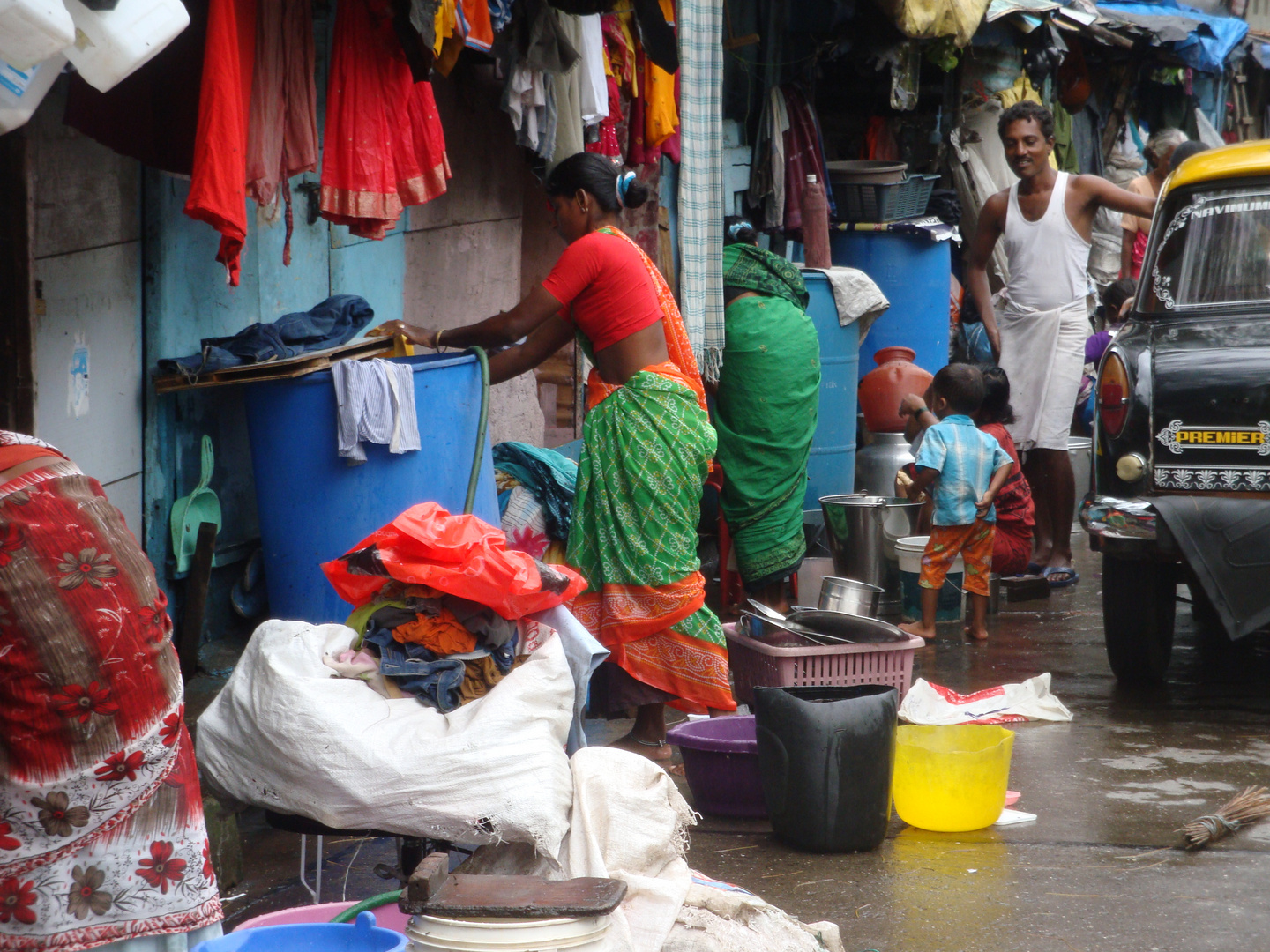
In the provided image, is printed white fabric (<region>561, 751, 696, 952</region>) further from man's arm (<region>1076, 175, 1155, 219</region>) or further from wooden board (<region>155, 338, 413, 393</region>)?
man's arm (<region>1076, 175, 1155, 219</region>)

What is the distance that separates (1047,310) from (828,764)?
443 centimetres

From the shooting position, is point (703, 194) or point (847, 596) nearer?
point (847, 596)

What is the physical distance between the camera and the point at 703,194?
6.38 m

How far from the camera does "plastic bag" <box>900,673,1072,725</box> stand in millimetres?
5047

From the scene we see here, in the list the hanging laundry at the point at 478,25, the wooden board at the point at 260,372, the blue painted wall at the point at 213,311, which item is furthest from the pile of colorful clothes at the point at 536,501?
the hanging laundry at the point at 478,25

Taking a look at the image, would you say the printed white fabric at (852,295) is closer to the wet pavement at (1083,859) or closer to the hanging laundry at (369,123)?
the wet pavement at (1083,859)

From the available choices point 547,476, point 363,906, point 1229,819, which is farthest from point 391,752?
point 1229,819

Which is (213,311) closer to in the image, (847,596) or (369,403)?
(369,403)

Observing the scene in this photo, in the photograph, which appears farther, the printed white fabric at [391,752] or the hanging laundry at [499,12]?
the hanging laundry at [499,12]

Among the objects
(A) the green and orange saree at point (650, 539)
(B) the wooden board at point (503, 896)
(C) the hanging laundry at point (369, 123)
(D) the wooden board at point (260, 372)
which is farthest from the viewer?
(A) the green and orange saree at point (650, 539)

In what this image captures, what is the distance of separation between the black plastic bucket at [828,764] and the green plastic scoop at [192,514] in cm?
205

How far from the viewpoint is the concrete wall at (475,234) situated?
21.1 ft

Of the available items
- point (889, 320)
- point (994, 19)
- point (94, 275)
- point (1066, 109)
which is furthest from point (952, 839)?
point (1066, 109)

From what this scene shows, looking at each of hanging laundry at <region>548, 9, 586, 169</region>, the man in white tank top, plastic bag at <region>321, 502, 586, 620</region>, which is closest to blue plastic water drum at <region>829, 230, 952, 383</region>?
the man in white tank top
